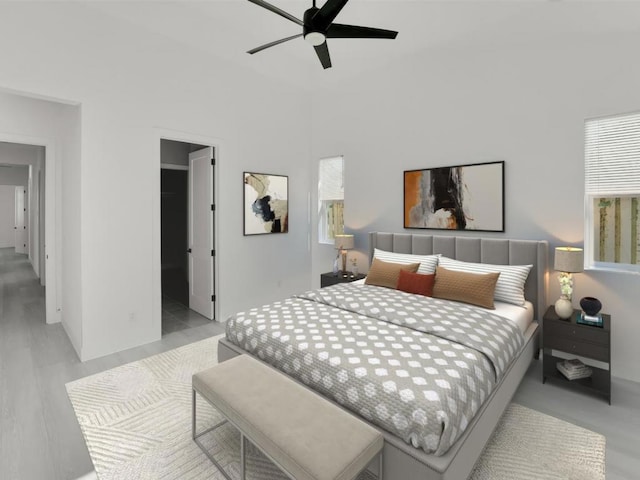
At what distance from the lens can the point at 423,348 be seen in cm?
202

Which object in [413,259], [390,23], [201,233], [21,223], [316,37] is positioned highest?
[390,23]

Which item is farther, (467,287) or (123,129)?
(123,129)

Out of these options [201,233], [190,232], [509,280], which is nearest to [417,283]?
[509,280]

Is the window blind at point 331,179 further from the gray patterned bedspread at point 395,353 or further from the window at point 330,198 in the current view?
the gray patterned bedspread at point 395,353

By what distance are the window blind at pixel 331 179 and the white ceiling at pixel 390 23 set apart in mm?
1478

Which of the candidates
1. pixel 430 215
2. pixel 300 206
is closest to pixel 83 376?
pixel 300 206

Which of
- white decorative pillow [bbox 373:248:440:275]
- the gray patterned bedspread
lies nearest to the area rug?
the gray patterned bedspread

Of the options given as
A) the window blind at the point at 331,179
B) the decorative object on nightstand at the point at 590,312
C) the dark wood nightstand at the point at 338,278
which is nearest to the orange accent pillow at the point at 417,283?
the dark wood nightstand at the point at 338,278

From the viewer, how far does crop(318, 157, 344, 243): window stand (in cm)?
517

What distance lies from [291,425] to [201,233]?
3628mm

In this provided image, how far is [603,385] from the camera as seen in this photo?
262 centimetres

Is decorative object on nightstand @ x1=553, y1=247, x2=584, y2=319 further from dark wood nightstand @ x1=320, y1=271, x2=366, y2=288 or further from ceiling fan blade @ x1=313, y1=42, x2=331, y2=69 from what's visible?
ceiling fan blade @ x1=313, y1=42, x2=331, y2=69

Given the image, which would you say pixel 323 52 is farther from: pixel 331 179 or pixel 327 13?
pixel 331 179

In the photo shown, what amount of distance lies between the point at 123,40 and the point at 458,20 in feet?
11.7
